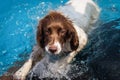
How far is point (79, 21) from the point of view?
25.6 ft

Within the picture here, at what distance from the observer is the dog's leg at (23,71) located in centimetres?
660

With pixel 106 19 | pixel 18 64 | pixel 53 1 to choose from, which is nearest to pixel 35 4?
pixel 53 1

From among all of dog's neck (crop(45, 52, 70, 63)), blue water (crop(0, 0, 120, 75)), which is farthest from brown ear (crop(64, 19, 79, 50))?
Answer: blue water (crop(0, 0, 120, 75))

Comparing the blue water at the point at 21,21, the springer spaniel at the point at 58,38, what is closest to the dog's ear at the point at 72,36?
the springer spaniel at the point at 58,38

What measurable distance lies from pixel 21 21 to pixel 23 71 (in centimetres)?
270

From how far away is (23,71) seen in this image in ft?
21.9

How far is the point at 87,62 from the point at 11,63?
1749mm

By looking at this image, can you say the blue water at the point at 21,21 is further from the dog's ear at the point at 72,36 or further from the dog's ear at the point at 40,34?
the dog's ear at the point at 72,36

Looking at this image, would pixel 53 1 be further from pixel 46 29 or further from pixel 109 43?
pixel 46 29

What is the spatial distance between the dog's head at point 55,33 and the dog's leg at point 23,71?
1.73ft

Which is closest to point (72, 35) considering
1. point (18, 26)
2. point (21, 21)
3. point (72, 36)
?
point (72, 36)

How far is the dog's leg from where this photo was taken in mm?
6598

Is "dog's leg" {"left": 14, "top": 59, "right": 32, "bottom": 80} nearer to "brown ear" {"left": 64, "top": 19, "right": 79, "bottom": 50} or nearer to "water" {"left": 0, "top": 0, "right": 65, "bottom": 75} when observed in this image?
"water" {"left": 0, "top": 0, "right": 65, "bottom": 75}

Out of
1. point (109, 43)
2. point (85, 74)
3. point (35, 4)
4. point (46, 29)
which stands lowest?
point (85, 74)
